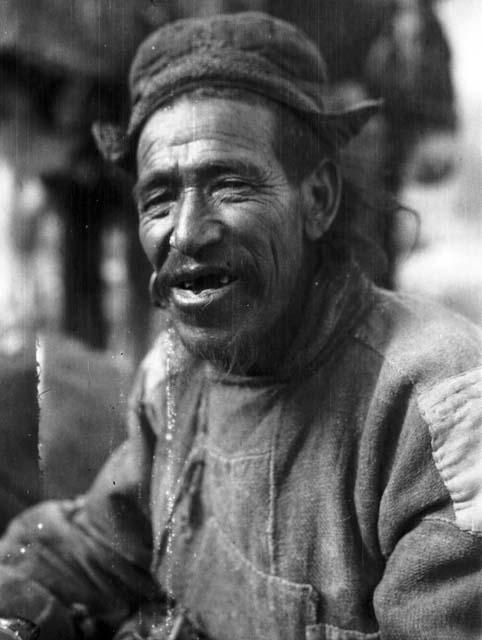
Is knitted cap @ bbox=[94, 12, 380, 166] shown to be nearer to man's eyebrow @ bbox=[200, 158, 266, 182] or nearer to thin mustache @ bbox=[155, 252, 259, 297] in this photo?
man's eyebrow @ bbox=[200, 158, 266, 182]

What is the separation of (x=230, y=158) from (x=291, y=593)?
2.19 feet

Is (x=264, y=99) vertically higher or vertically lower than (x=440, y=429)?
higher

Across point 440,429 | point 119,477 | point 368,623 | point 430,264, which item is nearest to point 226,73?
point 430,264

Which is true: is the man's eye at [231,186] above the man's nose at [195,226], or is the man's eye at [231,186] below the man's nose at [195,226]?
above

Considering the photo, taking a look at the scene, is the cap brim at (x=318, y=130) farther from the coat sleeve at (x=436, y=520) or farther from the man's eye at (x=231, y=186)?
the coat sleeve at (x=436, y=520)

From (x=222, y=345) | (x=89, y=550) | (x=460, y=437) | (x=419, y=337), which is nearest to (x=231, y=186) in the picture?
(x=222, y=345)

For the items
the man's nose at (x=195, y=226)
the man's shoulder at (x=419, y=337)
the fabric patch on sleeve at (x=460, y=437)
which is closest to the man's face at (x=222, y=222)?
the man's nose at (x=195, y=226)

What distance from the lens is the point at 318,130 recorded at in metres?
1.18

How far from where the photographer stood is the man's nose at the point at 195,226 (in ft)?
3.54

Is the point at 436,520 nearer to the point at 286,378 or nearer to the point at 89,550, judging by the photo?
the point at 286,378

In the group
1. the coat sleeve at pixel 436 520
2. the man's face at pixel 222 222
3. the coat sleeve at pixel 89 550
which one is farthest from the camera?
the coat sleeve at pixel 89 550

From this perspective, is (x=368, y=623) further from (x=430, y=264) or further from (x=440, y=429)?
(x=430, y=264)

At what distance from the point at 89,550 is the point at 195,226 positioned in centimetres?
71

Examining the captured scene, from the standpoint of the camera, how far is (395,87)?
1279mm
